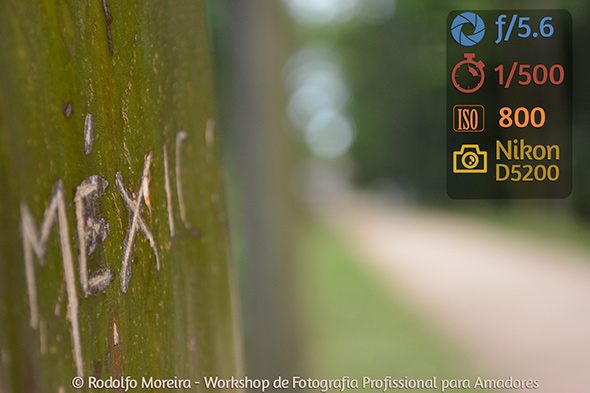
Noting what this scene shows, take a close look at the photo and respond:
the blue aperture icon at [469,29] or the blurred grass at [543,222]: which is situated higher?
the blue aperture icon at [469,29]

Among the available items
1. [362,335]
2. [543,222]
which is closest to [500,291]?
[362,335]

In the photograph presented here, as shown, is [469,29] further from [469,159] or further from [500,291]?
[500,291]

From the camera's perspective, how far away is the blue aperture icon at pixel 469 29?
150 centimetres

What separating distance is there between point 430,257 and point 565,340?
3330mm

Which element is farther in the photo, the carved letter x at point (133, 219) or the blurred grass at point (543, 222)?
the blurred grass at point (543, 222)

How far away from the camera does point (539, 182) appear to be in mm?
1636

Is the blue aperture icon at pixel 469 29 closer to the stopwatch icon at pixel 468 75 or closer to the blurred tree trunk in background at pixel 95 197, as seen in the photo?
the stopwatch icon at pixel 468 75

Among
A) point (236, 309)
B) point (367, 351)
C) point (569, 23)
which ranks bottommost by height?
point (367, 351)

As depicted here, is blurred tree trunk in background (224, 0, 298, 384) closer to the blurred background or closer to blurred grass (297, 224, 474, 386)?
the blurred background

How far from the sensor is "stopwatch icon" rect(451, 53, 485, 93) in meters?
1.47

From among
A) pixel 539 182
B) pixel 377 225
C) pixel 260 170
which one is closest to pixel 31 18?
pixel 539 182

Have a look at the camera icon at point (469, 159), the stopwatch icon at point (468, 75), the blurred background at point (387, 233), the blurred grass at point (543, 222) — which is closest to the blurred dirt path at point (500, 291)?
the blurred background at point (387, 233)

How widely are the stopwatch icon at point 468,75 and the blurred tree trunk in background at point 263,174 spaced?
0.89 metres

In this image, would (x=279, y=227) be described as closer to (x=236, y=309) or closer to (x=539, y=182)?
(x=539, y=182)
